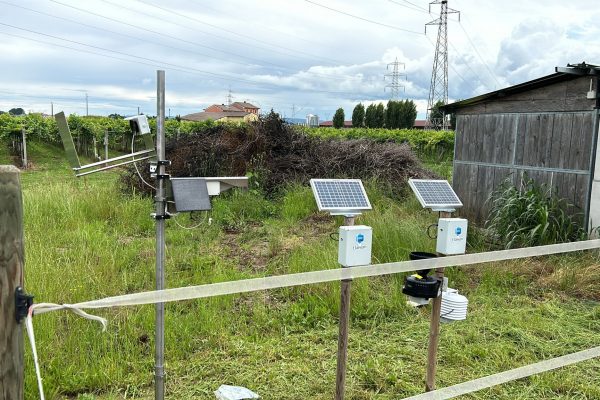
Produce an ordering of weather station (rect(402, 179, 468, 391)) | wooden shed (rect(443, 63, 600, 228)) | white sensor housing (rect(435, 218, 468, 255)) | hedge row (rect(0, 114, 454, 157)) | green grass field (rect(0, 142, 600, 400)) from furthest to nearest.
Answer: hedge row (rect(0, 114, 454, 157))
wooden shed (rect(443, 63, 600, 228))
green grass field (rect(0, 142, 600, 400))
white sensor housing (rect(435, 218, 468, 255))
weather station (rect(402, 179, 468, 391))

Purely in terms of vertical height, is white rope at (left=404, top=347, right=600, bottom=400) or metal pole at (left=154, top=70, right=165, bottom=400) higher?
metal pole at (left=154, top=70, right=165, bottom=400)

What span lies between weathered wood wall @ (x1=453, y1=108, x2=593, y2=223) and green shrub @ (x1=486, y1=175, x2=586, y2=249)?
0.55 feet

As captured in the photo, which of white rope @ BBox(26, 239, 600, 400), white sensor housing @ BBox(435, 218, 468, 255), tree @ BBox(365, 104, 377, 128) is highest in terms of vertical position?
tree @ BBox(365, 104, 377, 128)

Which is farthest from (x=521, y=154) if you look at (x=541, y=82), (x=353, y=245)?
(x=353, y=245)

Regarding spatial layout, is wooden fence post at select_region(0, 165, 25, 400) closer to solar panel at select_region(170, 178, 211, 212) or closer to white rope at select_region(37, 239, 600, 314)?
white rope at select_region(37, 239, 600, 314)

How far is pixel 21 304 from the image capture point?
4.92 ft

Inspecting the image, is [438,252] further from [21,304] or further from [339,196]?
[21,304]

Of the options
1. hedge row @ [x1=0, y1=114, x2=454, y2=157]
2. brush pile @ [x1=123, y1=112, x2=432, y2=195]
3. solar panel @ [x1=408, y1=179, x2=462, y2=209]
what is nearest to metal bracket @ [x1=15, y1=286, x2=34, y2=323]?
solar panel @ [x1=408, y1=179, x2=462, y2=209]

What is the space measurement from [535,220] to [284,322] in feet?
13.4

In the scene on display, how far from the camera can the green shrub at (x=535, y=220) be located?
21.0ft

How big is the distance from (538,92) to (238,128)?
21.5 feet

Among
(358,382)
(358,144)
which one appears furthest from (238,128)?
(358,382)

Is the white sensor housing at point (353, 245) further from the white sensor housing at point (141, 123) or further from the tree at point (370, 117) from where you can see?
the tree at point (370, 117)

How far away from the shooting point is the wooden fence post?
4.77 ft
